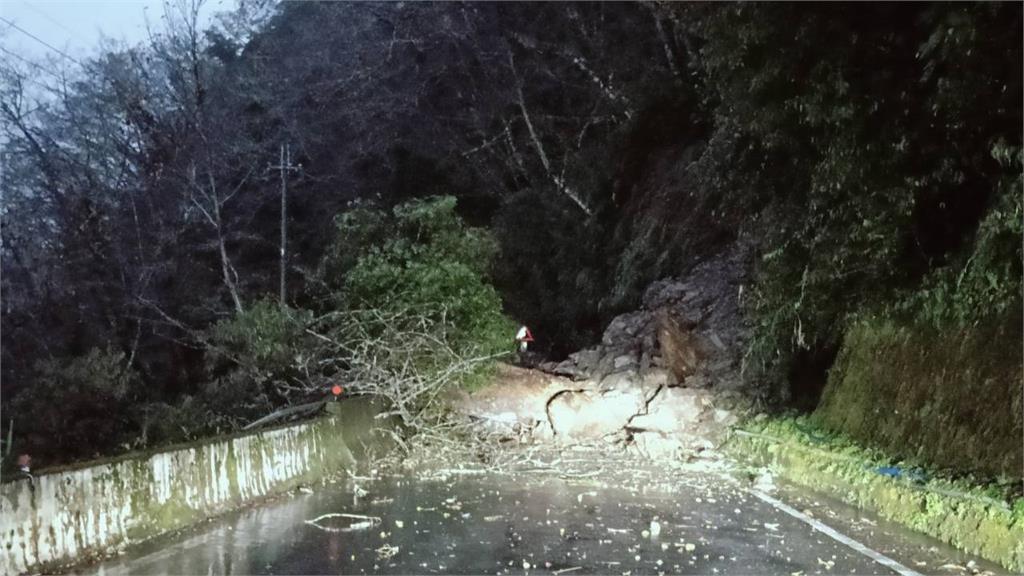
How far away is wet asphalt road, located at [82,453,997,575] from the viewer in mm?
6977

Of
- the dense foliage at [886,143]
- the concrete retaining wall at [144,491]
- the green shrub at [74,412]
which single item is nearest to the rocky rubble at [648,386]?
the dense foliage at [886,143]

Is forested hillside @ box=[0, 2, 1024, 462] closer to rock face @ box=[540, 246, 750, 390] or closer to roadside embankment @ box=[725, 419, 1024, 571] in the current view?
rock face @ box=[540, 246, 750, 390]

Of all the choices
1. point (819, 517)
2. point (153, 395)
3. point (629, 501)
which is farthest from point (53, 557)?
point (153, 395)

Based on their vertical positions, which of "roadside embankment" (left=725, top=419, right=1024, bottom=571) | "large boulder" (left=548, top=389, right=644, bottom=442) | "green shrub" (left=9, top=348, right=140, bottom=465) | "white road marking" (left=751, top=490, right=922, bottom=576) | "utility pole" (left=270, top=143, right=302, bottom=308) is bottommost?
"white road marking" (left=751, top=490, right=922, bottom=576)

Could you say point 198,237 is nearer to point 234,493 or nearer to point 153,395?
point 153,395

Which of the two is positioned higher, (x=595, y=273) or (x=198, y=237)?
(x=198, y=237)

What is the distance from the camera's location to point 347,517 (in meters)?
8.93

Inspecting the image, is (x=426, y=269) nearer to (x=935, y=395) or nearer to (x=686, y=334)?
(x=686, y=334)

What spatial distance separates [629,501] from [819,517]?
7.01 ft

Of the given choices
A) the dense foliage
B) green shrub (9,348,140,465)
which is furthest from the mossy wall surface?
green shrub (9,348,140,465)

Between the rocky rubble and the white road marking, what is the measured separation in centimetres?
393

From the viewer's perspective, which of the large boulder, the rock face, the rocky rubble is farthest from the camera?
the rock face

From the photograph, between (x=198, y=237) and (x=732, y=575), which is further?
(x=198, y=237)

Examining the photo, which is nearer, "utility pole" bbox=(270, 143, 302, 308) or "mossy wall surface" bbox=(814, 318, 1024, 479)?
"mossy wall surface" bbox=(814, 318, 1024, 479)
